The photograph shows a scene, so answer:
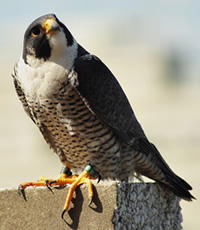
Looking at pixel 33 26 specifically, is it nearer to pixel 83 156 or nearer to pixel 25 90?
pixel 25 90

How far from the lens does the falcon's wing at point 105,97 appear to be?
4.73 metres

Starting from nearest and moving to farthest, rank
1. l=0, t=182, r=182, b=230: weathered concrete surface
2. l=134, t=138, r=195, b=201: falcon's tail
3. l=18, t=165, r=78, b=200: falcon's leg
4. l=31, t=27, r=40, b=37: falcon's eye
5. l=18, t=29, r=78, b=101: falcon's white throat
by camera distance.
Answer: l=0, t=182, r=182, b=230: weathered concrete surface, l=18, t=165, r=78, b=200: falcon's leg, l=18, t=29, r=78, b=101: falcon's white throat, l=31, t=27, r=40, b=37: falcon's eye, l=134, t=138, r=195, b=201: falcon's tail

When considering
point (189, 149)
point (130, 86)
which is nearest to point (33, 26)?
point (189, 149)

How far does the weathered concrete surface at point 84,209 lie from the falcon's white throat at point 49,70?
79 cm

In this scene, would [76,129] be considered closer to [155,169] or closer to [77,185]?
[77,185]

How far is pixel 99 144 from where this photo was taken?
4844mm

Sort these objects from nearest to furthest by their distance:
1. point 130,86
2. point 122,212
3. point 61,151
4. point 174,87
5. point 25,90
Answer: point 122,212, point 25,90, point 61,151, point 130,86, point 174,87

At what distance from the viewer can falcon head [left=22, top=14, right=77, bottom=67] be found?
4.69 m

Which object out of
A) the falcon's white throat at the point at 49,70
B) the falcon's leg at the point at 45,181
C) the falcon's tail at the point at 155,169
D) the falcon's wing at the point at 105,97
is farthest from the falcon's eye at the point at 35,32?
the falcon's tail at the point at 155,169

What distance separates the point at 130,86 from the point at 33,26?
103ft

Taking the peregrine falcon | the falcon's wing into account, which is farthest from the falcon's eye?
the falcon's wing

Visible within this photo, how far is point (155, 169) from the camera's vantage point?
5246 mm

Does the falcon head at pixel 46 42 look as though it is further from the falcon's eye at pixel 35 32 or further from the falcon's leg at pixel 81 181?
the falcon's leg at pixel 81 181

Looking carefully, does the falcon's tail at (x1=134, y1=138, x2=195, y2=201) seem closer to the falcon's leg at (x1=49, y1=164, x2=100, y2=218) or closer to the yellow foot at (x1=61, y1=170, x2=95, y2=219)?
the falcon's leg at (x1=49, y1=164, x2=100, y2=218)
